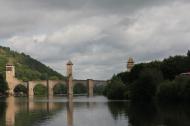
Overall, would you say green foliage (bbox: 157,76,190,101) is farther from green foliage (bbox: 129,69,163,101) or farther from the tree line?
green foliage (bbox: 129,69,163,101)

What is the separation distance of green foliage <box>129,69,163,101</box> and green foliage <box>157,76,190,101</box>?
4.28 metres

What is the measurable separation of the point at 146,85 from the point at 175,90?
980 centimetres

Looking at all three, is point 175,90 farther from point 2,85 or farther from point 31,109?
point 2,85

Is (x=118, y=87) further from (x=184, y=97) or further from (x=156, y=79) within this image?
(x=184, y=97)

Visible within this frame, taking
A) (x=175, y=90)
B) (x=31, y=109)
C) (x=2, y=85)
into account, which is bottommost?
(x=31, y=109)

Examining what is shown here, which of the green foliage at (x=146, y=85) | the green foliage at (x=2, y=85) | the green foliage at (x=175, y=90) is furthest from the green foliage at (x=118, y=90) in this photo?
the green foliage at (x=2, y=85)

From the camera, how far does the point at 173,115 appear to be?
169 ft

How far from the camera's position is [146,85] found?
8556 centimetres

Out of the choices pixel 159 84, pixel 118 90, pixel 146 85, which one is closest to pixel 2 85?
pixel 118 90

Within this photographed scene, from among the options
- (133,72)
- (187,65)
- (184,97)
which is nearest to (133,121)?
(184,97)

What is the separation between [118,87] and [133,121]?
61.0 meters

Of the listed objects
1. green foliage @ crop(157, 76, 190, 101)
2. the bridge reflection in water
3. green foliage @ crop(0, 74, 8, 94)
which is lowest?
the bridge reflection in water

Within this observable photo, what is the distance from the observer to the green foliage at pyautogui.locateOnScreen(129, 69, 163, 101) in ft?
279

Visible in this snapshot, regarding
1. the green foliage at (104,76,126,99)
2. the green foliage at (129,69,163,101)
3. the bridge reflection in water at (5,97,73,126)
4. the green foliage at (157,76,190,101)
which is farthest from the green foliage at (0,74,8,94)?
the green foliage at (157,76,190,101)
